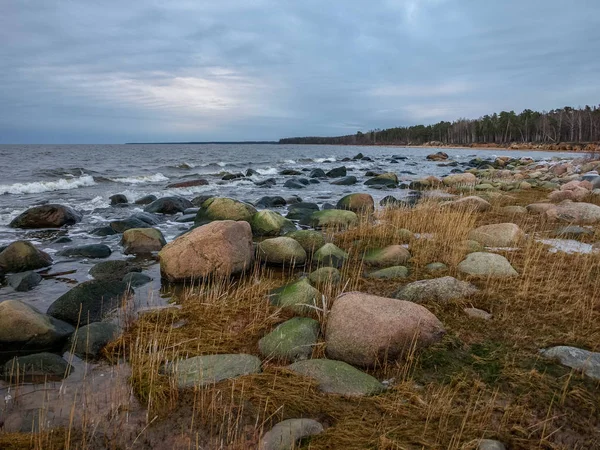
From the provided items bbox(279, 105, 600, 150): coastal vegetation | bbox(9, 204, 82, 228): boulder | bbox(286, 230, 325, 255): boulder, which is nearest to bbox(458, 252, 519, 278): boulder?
bbox(286, 230, 325, 255): boulder

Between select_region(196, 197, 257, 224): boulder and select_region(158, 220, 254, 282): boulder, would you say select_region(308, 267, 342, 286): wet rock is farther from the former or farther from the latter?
select_region(196, 197, 257, 224): boulder

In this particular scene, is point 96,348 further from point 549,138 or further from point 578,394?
point 549,138

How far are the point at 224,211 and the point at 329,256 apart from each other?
5.64 metres

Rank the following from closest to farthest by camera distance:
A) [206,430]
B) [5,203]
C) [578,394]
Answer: [206,430] → [578,394] → [5,203]

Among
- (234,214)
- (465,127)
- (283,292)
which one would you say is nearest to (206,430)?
(283,292)

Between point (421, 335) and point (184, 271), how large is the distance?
4.63 m

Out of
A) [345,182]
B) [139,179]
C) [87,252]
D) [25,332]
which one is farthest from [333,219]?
[139,179]

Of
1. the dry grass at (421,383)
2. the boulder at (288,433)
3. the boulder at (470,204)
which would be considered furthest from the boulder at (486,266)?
the boulder at (470,204)

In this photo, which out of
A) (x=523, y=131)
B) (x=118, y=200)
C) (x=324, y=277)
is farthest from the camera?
(x=523, y=131)

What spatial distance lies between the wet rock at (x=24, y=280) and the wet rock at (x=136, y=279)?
Result: 164 centimetres

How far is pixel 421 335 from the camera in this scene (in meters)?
4.55

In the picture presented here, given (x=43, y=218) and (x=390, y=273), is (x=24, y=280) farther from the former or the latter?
(x=390, y=273)

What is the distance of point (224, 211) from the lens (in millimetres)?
12906

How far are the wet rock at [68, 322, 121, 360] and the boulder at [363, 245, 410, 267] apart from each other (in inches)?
197
